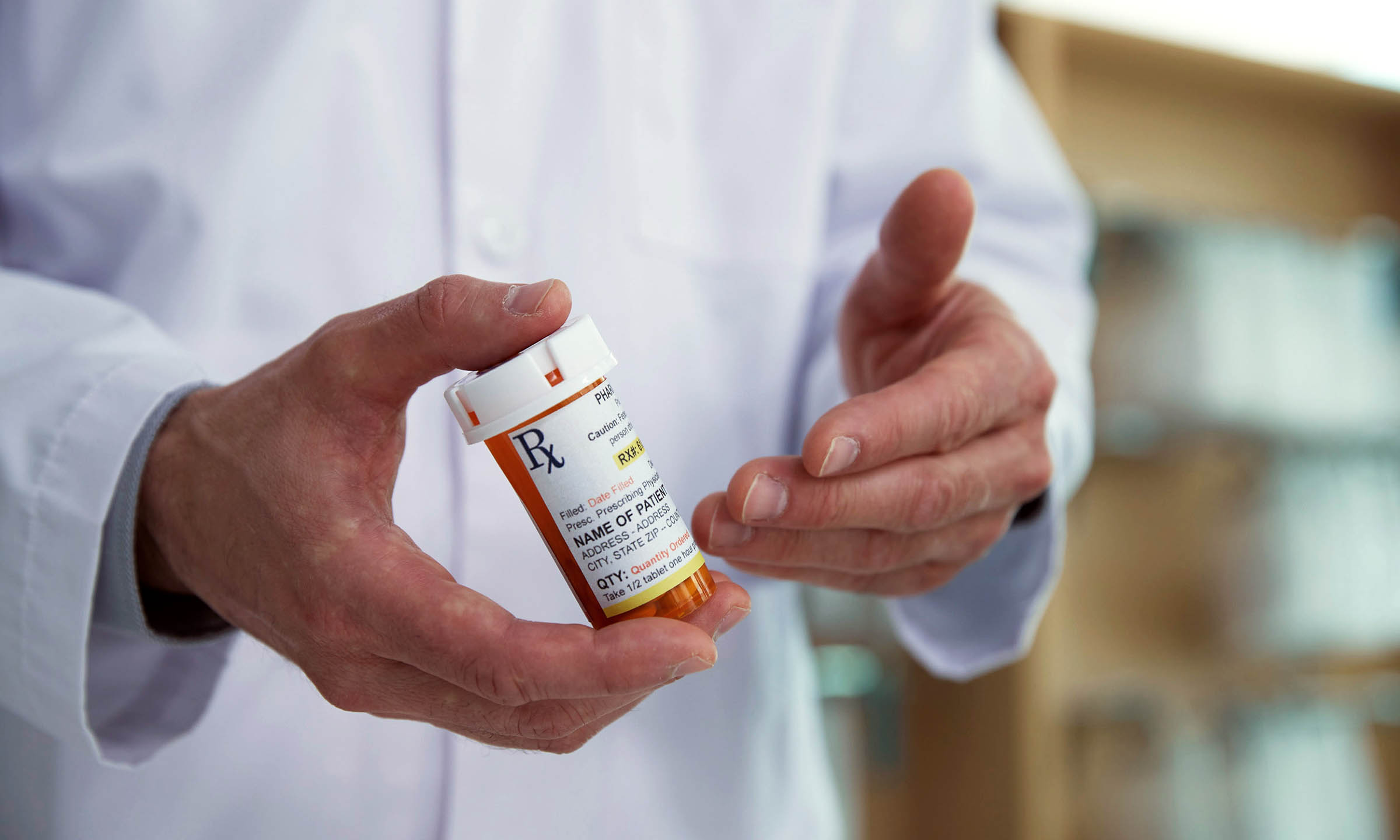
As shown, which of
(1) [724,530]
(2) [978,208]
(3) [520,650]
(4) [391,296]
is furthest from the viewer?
(2) [978,208]

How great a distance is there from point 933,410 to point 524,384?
182mm

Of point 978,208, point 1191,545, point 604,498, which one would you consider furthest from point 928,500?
point 1191,545

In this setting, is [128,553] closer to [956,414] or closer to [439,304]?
[439,304]

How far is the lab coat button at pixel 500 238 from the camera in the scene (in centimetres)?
50

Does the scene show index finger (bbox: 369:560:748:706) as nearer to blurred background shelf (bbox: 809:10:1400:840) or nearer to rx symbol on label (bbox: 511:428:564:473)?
rx symbol on label (bbox: 511:428:564:473)

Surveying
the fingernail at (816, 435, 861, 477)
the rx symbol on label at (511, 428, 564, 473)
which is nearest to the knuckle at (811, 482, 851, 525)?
the fingernail at (816, 435, 861, 477)

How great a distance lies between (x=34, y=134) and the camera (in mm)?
495

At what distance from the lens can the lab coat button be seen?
0.50m

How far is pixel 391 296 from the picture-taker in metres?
0.51

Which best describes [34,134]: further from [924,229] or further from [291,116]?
[924,229]

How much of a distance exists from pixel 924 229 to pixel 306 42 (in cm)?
33

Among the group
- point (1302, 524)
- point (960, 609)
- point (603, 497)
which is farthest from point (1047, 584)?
point (1302, 524)

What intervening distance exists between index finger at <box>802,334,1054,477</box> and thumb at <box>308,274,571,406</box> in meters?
0.13

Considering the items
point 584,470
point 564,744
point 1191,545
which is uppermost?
point 584,470
